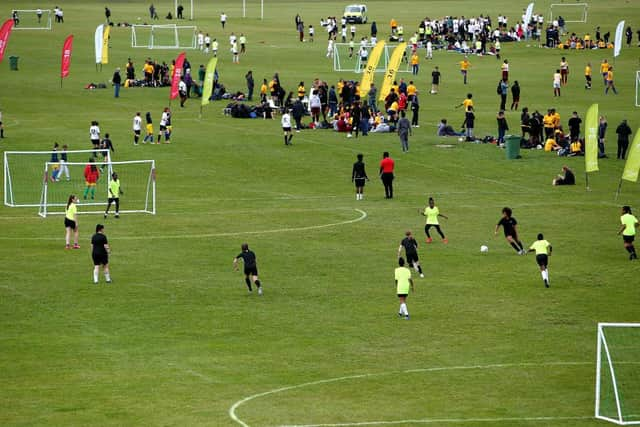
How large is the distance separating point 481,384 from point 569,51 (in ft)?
276

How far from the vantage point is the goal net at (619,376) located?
88.2 feet

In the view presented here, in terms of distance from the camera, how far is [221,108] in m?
79.7

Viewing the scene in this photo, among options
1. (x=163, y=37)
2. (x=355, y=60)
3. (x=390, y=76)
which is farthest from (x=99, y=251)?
(x=163, y=37)

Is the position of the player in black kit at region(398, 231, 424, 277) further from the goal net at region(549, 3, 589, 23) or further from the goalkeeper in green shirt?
the goal net at region(549, 3, 589, 23)

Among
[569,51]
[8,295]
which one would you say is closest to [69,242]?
[8,295]

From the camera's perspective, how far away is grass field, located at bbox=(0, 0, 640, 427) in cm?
2827

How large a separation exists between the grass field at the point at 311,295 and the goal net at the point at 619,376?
0.49 feet

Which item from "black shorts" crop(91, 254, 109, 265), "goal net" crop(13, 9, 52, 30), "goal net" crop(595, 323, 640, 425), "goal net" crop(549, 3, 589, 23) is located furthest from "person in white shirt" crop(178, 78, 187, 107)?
"goal net" crop(549, 3, 589, 23)

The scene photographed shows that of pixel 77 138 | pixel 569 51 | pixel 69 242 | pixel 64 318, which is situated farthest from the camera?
pixel 569 51

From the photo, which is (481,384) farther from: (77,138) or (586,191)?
(77,138)

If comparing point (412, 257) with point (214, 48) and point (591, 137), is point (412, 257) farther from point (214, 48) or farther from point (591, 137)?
point (214, 48)

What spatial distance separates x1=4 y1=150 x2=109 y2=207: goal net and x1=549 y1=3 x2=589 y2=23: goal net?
255 feet

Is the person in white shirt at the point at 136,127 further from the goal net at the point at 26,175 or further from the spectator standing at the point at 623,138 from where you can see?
the spectator standing at the point at 623,138

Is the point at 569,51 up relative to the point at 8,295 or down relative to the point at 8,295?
up
